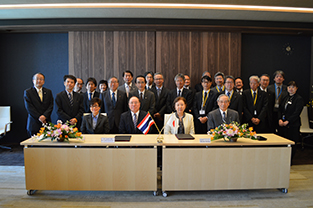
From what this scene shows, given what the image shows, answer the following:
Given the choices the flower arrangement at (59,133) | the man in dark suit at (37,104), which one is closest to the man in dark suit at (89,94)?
the man in dark suit at (37,104)

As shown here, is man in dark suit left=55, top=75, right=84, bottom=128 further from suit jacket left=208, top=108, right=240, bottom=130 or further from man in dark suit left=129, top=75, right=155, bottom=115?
suit jacket left=208, top=108, right=240, bottom=130

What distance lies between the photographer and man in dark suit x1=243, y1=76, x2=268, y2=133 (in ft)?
15.0

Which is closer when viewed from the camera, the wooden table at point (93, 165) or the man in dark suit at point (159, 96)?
the wooden table at point (93, 165)

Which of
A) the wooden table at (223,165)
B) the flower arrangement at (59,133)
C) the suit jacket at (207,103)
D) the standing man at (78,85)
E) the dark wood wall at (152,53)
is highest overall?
the dark wood wall at (152,53)

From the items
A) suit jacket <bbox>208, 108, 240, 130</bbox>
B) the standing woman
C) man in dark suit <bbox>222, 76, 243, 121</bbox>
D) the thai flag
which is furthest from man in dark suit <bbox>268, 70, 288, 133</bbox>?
the thai flag

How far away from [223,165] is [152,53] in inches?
142

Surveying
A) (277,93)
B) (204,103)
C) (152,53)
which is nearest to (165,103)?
(204,103)

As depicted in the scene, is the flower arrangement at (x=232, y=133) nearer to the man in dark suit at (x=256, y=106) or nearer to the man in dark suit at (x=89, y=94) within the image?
the man in dark suit at (x=256, y=106)

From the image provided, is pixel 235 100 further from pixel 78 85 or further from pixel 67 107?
pixel 78 85

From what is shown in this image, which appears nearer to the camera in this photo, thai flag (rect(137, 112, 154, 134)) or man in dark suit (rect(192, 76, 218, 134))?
thai flag (rect(137, 112, 154, 134))

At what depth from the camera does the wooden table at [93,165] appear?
10.2 feet

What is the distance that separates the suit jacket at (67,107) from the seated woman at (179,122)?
187 cm

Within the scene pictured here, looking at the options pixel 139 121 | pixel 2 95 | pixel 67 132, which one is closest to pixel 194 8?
pixel 139 121

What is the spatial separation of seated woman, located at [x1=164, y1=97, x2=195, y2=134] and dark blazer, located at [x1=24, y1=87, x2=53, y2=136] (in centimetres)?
245
